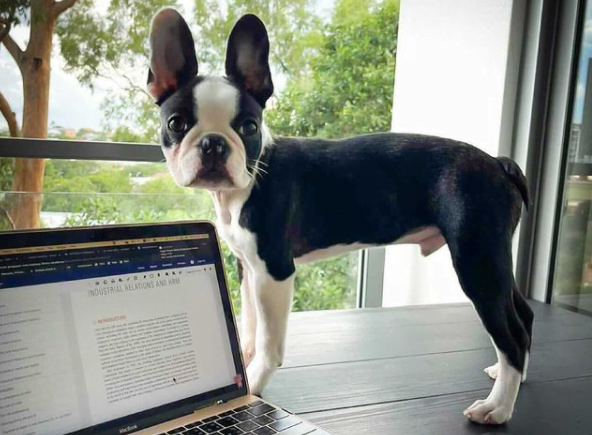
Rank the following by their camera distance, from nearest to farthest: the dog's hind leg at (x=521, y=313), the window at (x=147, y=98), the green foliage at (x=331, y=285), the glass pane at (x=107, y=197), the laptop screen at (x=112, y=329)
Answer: the laptop screen at (x=112, y=329)
the dog's hind leg at (x=521, y=313)
the glass pane at (x=107, y=197)
the window at (x=147, y=98)
the green foliage at (x=331, y=285)

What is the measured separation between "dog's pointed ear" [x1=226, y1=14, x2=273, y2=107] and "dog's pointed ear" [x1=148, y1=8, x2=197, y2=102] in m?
0.05

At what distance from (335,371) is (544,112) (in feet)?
3.19

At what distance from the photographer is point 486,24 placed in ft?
4.79

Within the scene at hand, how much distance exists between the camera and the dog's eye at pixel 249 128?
68 centimetres

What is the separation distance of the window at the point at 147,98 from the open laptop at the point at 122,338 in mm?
269

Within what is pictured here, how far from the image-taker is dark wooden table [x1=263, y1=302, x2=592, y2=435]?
720 mm

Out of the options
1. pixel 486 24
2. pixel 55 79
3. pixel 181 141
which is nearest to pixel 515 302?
pixel 181 141

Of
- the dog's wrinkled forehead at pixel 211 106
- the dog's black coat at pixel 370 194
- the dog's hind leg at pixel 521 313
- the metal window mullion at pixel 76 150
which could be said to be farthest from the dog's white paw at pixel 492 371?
the metal window mullion at pixel 76 150

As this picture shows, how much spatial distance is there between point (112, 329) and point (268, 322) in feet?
0.74

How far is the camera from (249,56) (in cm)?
69

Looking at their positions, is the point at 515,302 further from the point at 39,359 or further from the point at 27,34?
the point at 27,34

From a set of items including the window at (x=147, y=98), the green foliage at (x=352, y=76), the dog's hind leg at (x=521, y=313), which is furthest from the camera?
the green foliage at (x=352, y=76)

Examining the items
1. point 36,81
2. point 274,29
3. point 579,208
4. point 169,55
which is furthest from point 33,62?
point 579,208

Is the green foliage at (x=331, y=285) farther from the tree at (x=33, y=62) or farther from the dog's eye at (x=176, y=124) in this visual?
the dog's eye at (x=176, y=124)
